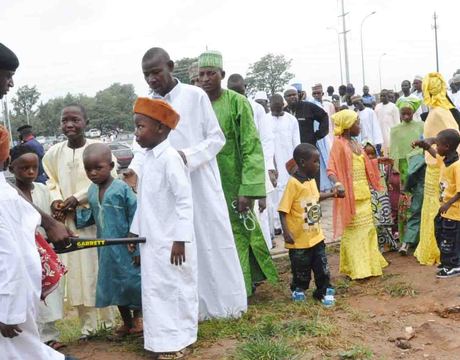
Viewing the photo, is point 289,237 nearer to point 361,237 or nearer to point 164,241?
point 361,237

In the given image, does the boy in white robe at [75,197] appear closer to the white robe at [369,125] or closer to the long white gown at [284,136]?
the long white gown at [284,136]

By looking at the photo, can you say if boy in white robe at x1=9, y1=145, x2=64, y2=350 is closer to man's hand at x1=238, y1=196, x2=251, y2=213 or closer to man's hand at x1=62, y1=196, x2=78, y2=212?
man's hand at x1=62, y1=196, x2=78, y2=212

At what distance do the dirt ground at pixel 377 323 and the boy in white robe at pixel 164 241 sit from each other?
0.24 m

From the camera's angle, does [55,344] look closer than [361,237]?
Yes

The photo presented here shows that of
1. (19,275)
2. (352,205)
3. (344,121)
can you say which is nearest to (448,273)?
(352,205)

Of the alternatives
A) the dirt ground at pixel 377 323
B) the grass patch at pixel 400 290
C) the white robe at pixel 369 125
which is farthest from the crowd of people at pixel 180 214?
the white robe at pixel 369 125

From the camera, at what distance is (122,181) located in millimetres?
4312

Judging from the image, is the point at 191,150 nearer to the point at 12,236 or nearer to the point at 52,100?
the point at 12,236

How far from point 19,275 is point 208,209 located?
187cm

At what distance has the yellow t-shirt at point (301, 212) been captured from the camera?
5.00 m

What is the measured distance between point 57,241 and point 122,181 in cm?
97

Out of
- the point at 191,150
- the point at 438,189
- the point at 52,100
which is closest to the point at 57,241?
the point at 191,150

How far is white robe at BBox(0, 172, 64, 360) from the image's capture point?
2783 mm

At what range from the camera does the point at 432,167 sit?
5.91m
